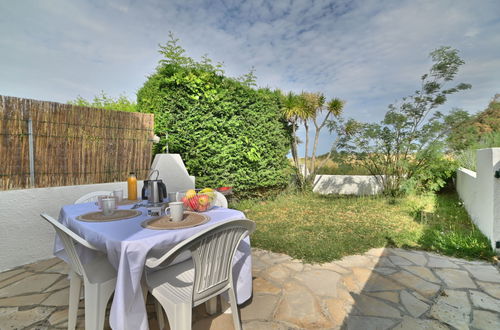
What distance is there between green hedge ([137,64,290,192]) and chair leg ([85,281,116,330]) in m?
3.38

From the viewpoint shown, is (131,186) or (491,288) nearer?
(491,288)

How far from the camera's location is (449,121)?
20.2 ft

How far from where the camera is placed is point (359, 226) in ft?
14.5

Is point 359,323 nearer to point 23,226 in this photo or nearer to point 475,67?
point 23,226

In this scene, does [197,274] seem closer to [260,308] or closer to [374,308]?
[260,308]

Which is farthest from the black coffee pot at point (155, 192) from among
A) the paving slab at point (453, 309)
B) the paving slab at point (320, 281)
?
the paving slab at point (453, 309)

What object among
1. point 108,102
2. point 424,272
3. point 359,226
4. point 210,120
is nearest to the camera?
point 424,272

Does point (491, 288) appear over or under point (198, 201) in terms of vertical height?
under

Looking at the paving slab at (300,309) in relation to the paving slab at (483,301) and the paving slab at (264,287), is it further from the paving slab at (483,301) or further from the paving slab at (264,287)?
the paving slab at (483,301)

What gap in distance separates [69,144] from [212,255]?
3294 mm

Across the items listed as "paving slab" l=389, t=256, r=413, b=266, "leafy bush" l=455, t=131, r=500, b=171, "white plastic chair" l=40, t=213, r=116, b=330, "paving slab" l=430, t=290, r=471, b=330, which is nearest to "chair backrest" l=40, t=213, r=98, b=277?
"white plastic chair" l=40, t=213, r=116, b=330

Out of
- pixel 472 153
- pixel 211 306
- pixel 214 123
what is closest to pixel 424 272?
pixel 211 306

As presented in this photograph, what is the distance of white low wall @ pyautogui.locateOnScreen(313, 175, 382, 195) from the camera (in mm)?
7969

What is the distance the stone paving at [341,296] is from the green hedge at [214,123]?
99.5 inches
